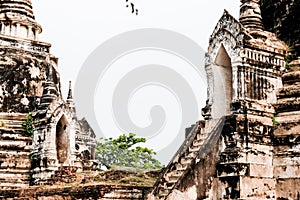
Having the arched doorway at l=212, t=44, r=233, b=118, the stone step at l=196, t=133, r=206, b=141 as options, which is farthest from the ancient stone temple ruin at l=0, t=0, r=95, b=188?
the arched doorway at l=212, t=44, r=233, b=118

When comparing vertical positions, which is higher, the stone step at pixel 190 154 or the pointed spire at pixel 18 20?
the pointed spire at pixel 18 20

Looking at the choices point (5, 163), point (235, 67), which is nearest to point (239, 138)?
point (235, 67)

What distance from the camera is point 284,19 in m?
11.7

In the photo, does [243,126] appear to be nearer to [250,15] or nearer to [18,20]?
[250,15]

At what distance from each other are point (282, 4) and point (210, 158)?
4440 mm

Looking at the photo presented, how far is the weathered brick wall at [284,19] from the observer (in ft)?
36.8

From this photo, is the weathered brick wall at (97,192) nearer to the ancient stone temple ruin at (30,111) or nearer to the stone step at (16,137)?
the ancient stone temple ruin at (30,111)

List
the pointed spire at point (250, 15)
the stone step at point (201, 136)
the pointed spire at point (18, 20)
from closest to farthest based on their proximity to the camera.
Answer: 1. the stone step at point (201, 136)
2. the pointed spire at point (250, 15)
3. the pointed spire at point (18, 20)

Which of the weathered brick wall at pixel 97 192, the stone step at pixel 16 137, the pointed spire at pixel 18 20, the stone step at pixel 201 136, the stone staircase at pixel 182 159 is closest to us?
the stone staircase at pixel 182 159

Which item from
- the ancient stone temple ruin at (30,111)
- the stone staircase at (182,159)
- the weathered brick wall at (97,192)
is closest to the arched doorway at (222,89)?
the stone staircase at (182,159)

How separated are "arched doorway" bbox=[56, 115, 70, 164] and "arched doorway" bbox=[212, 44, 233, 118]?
261 inches

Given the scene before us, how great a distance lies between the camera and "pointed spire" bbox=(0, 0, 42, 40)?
18719 mm

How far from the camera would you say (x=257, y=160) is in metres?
8.93

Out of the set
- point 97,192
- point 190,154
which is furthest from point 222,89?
point 97,192
